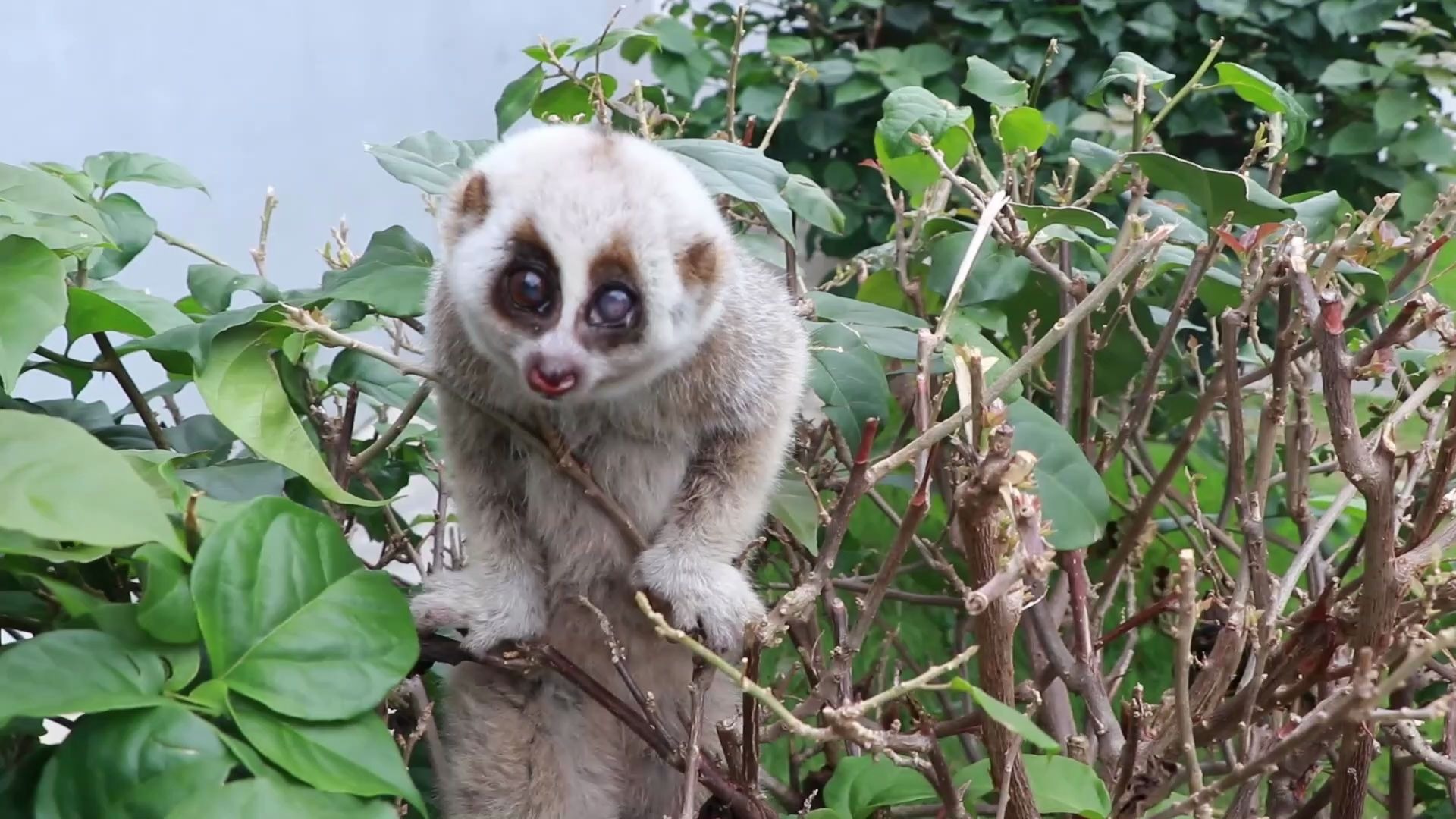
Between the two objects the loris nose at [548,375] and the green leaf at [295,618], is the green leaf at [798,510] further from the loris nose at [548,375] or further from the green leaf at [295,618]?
the green leaf at [295,618]

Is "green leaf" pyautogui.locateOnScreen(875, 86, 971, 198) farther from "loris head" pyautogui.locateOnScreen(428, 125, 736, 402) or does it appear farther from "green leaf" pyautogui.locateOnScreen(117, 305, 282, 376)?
"green leaf" pyautogui.locateOnScreen(117, 305, 282, 376)

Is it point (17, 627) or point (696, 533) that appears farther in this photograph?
point (696, 533)

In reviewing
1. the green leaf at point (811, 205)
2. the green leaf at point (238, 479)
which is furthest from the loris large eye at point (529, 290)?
the green leaf at point (811, 205)

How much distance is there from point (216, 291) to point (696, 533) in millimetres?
804

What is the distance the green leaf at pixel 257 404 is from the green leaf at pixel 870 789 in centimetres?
63

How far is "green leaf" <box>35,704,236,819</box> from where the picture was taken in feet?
3.22

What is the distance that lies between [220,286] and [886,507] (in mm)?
1138

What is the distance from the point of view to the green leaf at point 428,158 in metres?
1.70

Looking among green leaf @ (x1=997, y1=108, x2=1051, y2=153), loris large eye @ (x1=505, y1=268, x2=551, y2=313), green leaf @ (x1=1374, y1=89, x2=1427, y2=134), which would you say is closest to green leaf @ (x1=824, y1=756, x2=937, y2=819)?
loris large eye @ (x1=505, y1=268, x2=551, y2=313)

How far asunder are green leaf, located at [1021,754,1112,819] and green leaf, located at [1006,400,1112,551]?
1.13 feet

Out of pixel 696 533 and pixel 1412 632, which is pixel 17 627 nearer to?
pixel 696 533

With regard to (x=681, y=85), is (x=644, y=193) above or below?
above

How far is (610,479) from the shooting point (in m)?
1.92

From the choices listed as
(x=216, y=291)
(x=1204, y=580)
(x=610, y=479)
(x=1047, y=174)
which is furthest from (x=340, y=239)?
(x=1047, y=174)
